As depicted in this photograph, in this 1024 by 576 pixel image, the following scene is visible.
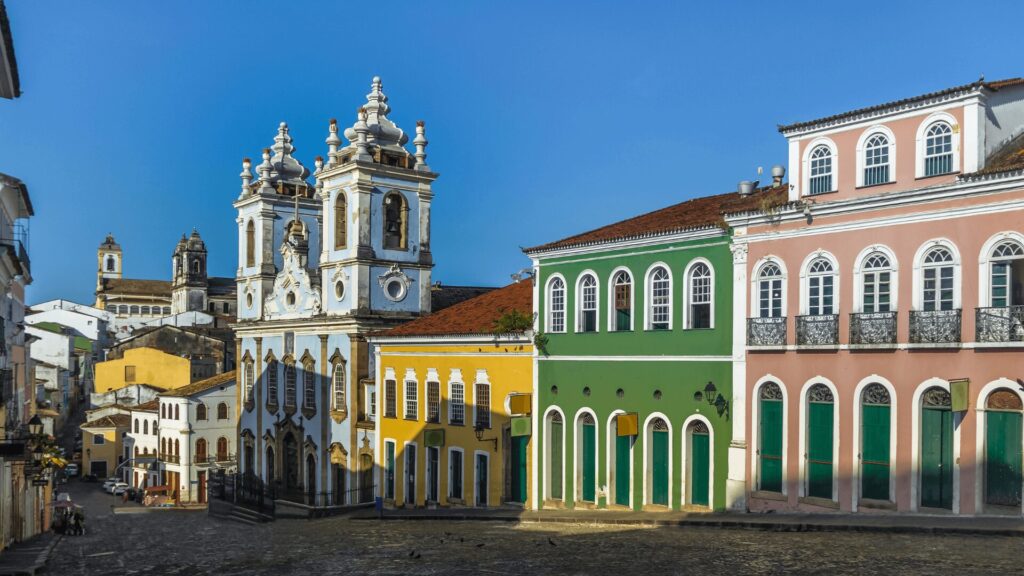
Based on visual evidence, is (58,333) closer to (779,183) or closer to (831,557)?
(779,183)

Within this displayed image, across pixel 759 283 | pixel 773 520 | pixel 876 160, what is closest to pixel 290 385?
pixel 759 283

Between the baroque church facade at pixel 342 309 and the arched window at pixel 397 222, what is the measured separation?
39 mm

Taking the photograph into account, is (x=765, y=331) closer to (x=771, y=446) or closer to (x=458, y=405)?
(x=771, y=446)

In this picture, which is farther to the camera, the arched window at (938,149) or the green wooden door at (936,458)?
the arched window at (938,149)

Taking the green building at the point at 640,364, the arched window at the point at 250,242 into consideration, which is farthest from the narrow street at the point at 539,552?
the arched window at the point at 250,242

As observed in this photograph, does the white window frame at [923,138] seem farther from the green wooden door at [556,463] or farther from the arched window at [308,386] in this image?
the arched window at [308,386]

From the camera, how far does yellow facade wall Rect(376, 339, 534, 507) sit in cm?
2977

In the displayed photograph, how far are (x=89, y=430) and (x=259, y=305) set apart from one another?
29.7 meters

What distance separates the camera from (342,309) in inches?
1586

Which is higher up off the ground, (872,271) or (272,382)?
(872,271)

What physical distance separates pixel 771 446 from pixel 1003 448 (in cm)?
505

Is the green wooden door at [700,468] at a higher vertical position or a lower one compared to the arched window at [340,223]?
lower

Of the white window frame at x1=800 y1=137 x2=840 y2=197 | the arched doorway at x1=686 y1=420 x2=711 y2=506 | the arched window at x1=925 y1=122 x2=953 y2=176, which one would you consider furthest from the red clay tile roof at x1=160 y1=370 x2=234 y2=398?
the arched window at x1=925 y1=122 x2=953 y2=176

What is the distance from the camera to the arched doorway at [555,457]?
27.8 metres
